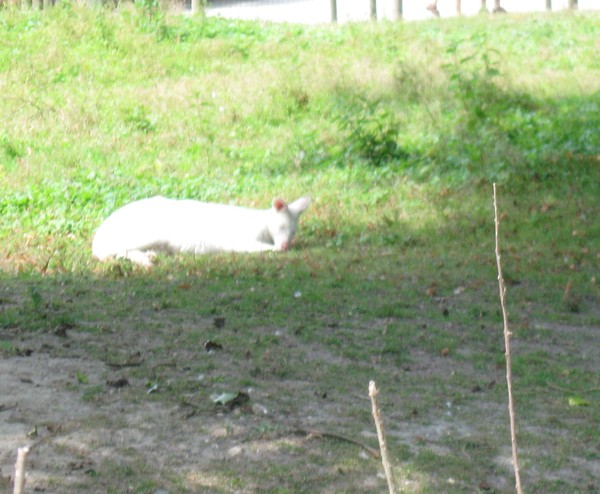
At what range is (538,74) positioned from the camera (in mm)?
15398

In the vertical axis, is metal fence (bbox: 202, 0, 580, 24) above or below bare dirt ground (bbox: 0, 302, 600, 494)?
above

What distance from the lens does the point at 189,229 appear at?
8.83 m

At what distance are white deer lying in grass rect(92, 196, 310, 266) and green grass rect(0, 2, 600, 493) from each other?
307 millimetres

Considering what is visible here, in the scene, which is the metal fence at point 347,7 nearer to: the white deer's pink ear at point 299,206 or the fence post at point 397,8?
the fence post at point 397,8

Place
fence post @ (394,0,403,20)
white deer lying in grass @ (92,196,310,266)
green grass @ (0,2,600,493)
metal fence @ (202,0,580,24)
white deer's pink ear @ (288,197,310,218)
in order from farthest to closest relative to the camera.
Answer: metal fence @ (202,0,580,24)
fence post @ (394,0,403,20)
white deer's pink ear @ (288,197,310,218)
white deer lying in grass @ (92,196,310,266)
green grass @ (0,2,600,493)

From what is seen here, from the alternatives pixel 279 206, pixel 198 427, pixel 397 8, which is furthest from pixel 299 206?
pixel 397 8

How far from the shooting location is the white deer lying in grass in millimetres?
8586

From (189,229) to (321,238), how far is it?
1.32 meters

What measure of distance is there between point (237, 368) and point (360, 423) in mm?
977

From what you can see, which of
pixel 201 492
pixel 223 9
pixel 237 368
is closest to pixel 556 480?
pixel 201 492

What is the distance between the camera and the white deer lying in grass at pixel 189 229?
859cm

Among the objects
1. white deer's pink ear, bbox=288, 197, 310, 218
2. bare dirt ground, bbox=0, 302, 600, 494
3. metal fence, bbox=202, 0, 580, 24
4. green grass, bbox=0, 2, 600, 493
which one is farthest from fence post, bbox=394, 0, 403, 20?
bare dirt ground, bbox=0, 302, 600, 494

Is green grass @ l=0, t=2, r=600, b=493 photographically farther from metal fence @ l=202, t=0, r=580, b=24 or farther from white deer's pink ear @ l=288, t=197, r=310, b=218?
metal fence @ l=202, t=0, r=580, b=24

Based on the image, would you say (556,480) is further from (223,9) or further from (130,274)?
(223,9)
